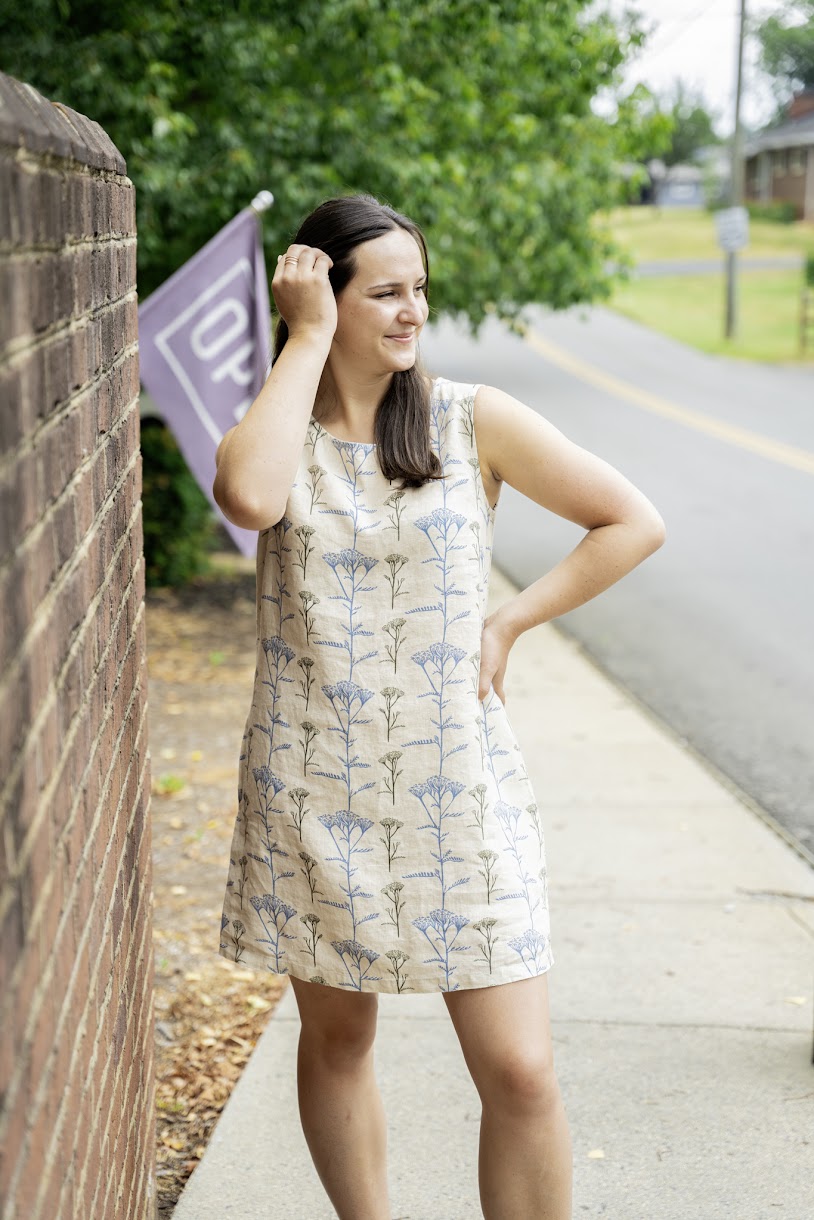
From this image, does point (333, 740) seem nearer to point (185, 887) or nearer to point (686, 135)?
point (185, 887)

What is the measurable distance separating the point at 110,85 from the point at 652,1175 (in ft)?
19.2

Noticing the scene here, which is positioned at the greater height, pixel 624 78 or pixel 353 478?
pixel 624 78

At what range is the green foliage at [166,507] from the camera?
10.4 m

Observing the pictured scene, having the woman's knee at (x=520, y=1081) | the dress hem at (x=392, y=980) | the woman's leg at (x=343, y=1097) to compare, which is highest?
the dress hem at (x=392, y=980)

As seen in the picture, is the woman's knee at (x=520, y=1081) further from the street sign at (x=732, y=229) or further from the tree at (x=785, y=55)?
the tree at (x=785, y=55)

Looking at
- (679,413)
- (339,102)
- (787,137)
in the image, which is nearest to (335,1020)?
(339,102)

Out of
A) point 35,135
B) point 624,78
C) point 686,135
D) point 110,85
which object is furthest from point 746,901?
point 686,135

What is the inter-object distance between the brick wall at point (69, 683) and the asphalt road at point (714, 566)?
365 cm

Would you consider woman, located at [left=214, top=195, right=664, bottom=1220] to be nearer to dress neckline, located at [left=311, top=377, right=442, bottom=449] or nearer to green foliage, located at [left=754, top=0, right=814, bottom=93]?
dress neckline, located at [left=311, top=377, right=442, bottom=449]

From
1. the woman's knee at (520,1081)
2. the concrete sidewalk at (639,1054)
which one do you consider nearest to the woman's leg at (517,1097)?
the woman's knee at (520,1081)

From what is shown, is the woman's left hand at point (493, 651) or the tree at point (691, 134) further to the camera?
the tree at point (691, 134)

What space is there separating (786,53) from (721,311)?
47680 millimetres

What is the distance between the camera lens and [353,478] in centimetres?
249

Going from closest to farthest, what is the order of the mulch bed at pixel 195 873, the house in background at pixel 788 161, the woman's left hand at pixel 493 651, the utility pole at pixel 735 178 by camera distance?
the woman's left hand at pixel 493 651, the mulch bed at pixel 195 873, the utility pole at pixel 735 178, the house in background at pixel 788 161
